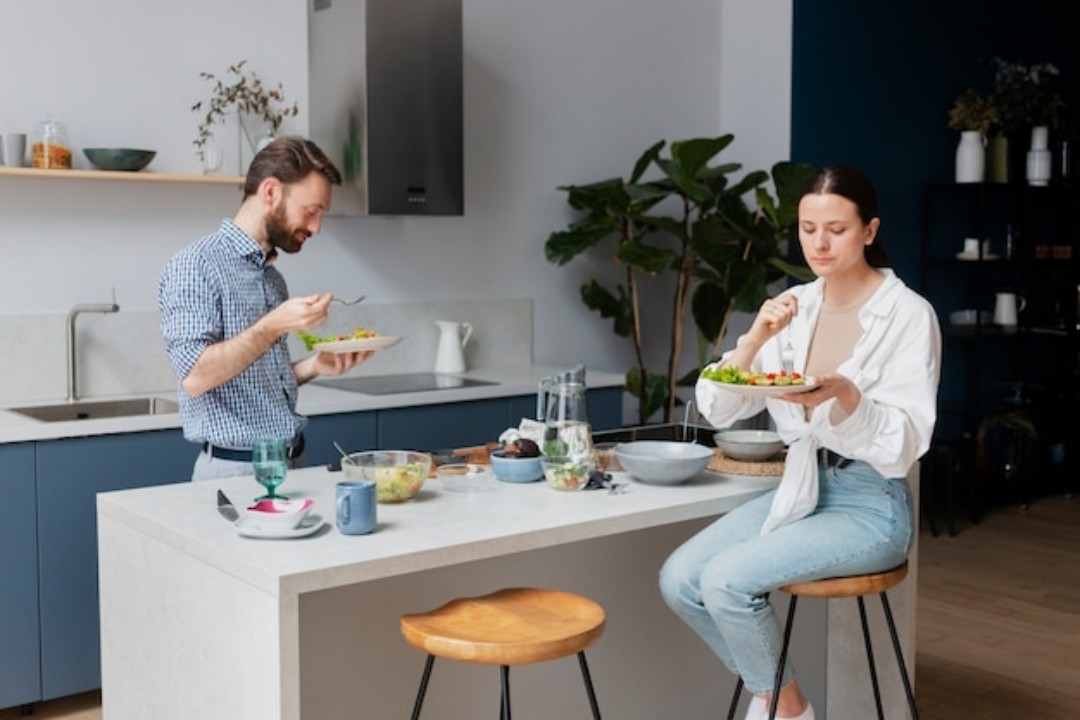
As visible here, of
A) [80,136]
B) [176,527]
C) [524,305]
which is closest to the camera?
[176,527]

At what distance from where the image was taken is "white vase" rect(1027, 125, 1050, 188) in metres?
7.05

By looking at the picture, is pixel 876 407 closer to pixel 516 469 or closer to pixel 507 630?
pixel 516 469

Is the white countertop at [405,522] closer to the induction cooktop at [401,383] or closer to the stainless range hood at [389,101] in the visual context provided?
the induction cooktop at [401,383]

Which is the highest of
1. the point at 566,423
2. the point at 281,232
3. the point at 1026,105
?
the point at 1026,105

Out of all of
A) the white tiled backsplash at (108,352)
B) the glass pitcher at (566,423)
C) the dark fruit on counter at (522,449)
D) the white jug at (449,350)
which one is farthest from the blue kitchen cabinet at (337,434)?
the glass pitcher at (566,423)

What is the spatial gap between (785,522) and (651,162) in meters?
3.45

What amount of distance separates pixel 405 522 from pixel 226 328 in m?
0.84

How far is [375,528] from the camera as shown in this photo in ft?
8.44

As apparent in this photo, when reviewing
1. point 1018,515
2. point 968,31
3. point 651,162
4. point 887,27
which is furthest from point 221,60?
point 1018,515

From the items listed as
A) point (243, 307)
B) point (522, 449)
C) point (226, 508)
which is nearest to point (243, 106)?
point (243, 307)

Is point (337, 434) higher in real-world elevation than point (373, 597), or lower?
higher

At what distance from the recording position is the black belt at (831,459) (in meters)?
3.15

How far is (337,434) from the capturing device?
14.8 ft

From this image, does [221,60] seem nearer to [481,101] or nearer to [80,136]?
[80,136]
